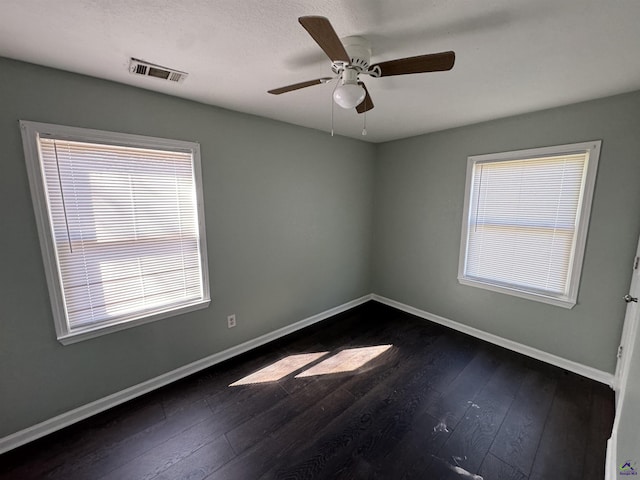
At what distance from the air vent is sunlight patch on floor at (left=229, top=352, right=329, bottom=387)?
2375mm

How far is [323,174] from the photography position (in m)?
3.10

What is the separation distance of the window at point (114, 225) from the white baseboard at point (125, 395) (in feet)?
1.74

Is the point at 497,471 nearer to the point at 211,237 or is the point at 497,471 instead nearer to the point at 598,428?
the point at 598,428

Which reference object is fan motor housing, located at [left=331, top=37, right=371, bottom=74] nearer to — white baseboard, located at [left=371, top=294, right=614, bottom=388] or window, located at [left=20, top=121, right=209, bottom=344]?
window, located at [left=20, top=121, right=209, bottom=344]

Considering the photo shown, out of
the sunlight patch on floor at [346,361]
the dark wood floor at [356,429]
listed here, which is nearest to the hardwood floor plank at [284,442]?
the dark wood floor at [356,429]

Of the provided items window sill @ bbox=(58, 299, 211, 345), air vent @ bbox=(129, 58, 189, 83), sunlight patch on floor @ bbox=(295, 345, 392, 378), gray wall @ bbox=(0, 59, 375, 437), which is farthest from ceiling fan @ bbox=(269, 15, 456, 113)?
sunlight patch on floor @ bbox=(295, 345, 392, 378)

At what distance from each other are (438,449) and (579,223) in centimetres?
216

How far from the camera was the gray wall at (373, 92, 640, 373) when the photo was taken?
6.63 feet

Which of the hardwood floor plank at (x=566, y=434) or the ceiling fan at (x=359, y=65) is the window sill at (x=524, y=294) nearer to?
the hardwood floor plank at (x=566, y=434)

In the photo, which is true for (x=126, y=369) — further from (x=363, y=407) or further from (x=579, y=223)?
(x=579, y=223)

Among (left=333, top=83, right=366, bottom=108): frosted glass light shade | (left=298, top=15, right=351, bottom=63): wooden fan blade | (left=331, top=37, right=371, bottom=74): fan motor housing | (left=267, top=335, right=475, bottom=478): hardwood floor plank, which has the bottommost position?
(left=267, top=335, right=475, bottom=478): hardwood floor plank

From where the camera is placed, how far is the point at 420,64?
1.24 m

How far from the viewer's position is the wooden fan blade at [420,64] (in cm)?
115

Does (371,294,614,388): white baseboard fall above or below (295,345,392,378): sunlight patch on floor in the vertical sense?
above
